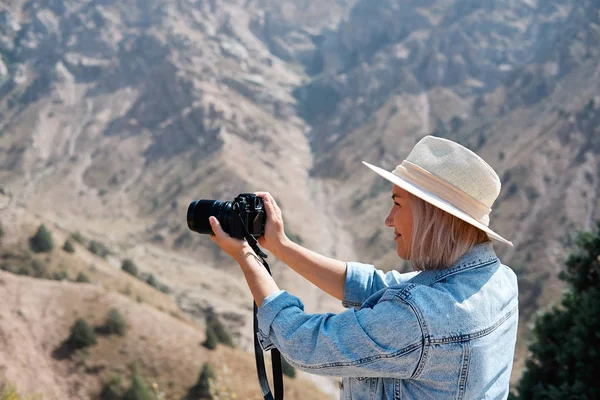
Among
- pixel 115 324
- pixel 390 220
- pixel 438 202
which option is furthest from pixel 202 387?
pixel 438 202

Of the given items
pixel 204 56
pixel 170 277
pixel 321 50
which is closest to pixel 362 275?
pixel 170 277

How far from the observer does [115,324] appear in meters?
22.7

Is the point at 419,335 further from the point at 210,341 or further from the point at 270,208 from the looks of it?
the point at 210,341

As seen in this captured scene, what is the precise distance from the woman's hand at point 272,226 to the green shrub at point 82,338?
21.3m

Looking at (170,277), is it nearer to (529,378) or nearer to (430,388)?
(529,378)

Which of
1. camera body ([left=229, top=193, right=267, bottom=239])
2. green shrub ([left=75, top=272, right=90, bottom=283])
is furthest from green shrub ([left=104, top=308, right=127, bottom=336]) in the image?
camera body ([left=229, top=193, right=267, bottom=239])

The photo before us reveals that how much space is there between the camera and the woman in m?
2.08

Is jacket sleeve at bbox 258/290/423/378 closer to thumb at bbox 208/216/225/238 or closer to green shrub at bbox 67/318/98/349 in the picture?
thumb at bbox 208/216/225/238

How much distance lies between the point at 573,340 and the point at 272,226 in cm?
481

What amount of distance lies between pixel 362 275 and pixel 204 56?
126 meters

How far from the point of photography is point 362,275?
3.06 metres

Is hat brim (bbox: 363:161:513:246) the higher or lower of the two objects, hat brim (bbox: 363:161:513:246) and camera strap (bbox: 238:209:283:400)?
the higher

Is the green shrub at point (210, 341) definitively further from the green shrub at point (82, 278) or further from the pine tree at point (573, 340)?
the pine tree at point (573, 340)

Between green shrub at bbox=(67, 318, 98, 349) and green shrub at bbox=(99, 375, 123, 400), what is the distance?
7.34 ft
